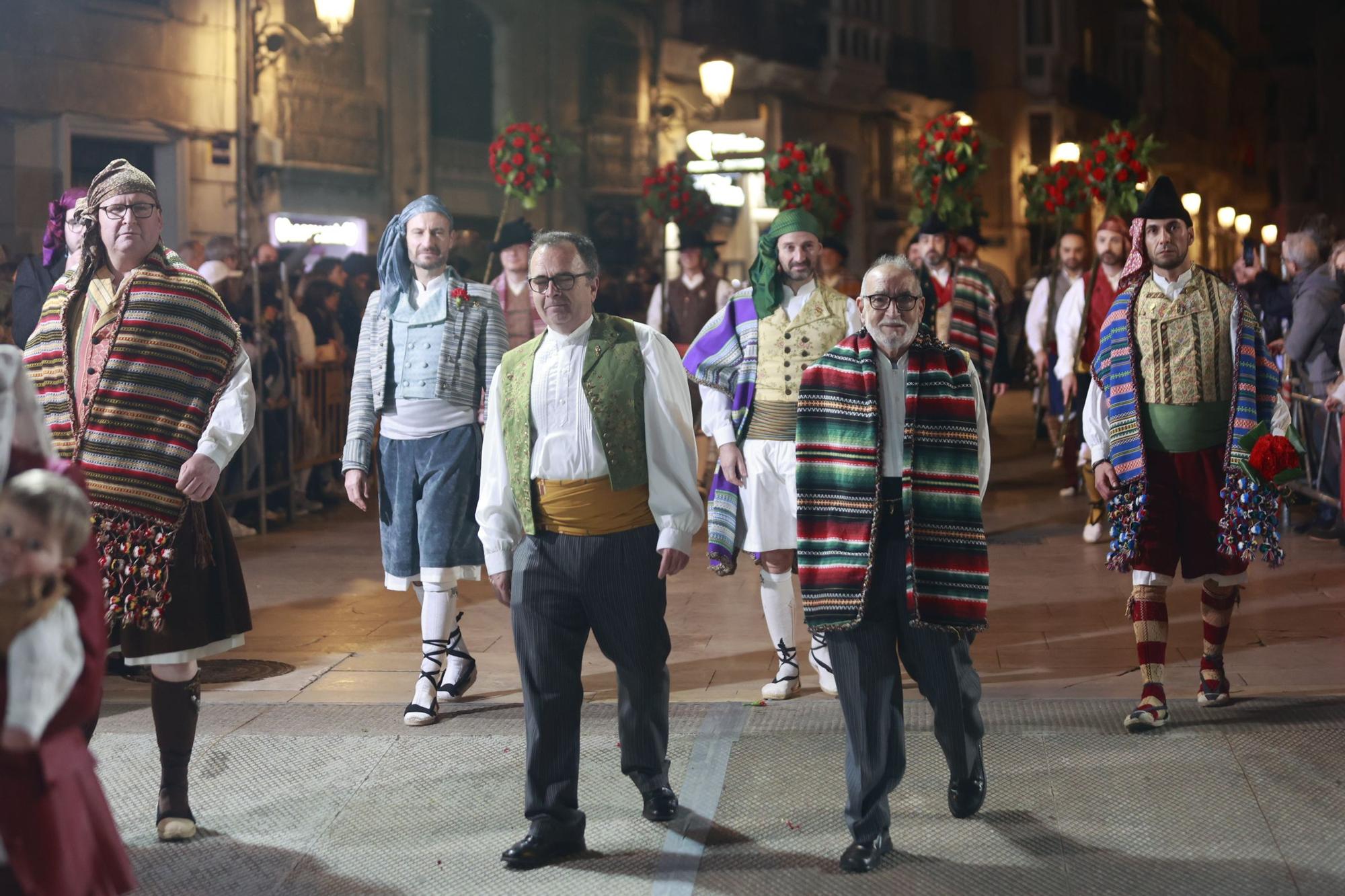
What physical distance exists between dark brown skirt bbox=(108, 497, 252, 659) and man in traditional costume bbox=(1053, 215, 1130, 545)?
5962mm

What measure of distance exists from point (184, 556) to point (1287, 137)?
71.3m

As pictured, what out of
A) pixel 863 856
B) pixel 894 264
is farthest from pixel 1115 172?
pixel 863 856

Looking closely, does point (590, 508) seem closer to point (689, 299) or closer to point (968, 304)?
point (968, 304)

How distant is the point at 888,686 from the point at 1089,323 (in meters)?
6.23

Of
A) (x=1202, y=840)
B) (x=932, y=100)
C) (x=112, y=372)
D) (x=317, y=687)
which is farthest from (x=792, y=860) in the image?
(x=932, y=100)

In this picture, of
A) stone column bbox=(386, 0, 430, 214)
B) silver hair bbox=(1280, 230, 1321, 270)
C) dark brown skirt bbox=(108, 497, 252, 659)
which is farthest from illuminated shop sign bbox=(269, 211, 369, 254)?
dark brown skirt bbox=(108, 497, 252, 659)

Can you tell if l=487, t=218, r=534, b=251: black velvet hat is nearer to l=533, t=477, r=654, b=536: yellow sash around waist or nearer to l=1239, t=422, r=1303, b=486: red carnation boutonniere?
l=1239, t=422, r=1303, b=486: red carnation boutonniere

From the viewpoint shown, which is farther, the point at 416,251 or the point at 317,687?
the point at 317,687

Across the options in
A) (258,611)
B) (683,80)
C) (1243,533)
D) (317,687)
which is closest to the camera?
(1243,533)

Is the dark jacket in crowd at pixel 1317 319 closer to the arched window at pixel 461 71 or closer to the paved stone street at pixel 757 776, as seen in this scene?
the paved stone street at pixel 757 776

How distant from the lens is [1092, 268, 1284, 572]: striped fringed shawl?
620 centimetres

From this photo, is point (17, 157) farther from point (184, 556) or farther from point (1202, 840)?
point (1202, 840)

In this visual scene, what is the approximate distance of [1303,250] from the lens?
11.6 metres

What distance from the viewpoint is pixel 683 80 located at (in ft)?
92.1
